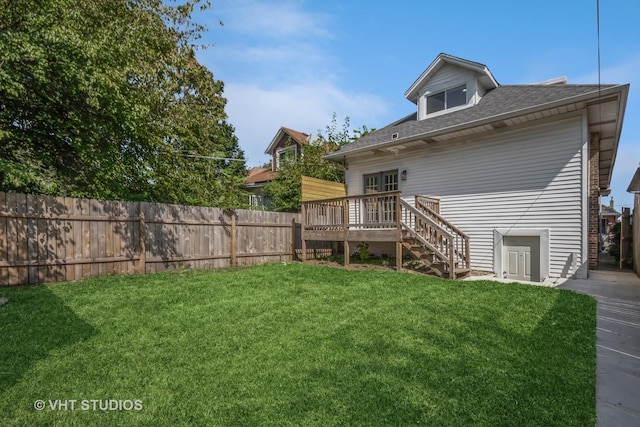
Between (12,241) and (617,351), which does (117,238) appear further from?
(617,351)

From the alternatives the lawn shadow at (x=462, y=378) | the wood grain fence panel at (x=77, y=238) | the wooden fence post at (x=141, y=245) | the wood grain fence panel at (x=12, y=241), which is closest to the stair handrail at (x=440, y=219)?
the lawn shadow at (x=462, y=378)

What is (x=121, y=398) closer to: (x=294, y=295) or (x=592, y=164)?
(x=294, y=295)

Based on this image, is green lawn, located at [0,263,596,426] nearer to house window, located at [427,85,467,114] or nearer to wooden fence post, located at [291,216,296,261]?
wooden fence post, located at [291,216,296,261]

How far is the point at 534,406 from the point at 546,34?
7649 mm

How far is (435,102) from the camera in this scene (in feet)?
34.5

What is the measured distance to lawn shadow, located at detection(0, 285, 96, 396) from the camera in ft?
9.73

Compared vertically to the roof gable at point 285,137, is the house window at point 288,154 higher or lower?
lower

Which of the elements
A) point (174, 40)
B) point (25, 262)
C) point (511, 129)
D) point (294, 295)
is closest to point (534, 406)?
point (294, 295)

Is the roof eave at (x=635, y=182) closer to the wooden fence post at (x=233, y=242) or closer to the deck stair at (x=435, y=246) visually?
the deck stair at (x=435, y=246)

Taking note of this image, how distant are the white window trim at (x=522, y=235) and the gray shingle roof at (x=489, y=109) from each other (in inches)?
109

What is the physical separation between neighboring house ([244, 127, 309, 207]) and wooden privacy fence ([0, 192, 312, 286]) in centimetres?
783

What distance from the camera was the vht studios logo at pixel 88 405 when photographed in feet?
7.73

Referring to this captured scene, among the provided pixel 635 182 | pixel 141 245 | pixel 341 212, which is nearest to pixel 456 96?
pixel 341 212

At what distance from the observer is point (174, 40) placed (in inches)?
426
